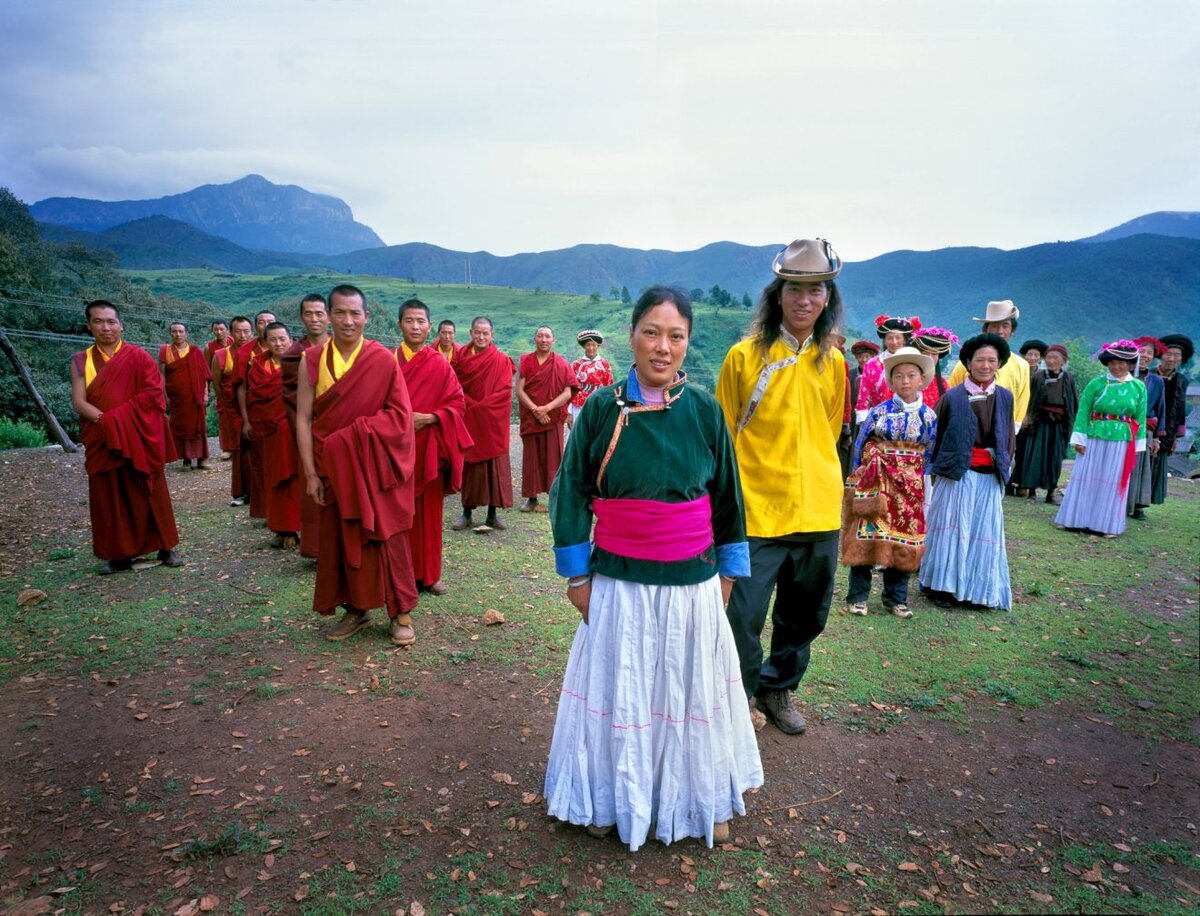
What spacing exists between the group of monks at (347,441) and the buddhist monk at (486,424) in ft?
0.06

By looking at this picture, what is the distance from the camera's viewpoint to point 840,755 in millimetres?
3510

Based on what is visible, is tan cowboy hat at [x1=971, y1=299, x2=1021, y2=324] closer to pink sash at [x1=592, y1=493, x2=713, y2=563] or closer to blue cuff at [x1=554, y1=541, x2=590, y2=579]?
pink sash at [x1=592, y1=493, x2=713, y2=563]

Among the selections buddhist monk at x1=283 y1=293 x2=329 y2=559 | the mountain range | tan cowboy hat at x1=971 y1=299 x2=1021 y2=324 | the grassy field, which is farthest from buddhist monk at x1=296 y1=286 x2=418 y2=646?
the grassy field

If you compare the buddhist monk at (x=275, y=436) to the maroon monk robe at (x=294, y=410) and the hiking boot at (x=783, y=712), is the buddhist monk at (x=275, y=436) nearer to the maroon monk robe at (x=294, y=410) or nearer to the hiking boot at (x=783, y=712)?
the maroon monk robe at (x=294, y=410)

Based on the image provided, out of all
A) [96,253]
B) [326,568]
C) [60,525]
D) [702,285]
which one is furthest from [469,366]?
[702,285]

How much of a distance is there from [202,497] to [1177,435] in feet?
46.8

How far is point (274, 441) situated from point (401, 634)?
3278 millimetres

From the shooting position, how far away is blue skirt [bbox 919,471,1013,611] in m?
5.70

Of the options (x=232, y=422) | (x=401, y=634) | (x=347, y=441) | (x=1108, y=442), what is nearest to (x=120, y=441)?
(x=347, y=441)

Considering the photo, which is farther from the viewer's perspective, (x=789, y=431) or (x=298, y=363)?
(x=298, y=363)

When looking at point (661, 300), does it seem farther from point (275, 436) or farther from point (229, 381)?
point (229, 381)

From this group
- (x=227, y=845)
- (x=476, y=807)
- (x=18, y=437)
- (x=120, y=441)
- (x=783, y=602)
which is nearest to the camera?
(x=227, y=845)

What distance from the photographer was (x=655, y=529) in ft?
8.38

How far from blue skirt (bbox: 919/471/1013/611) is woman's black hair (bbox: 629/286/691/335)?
13.9ft
